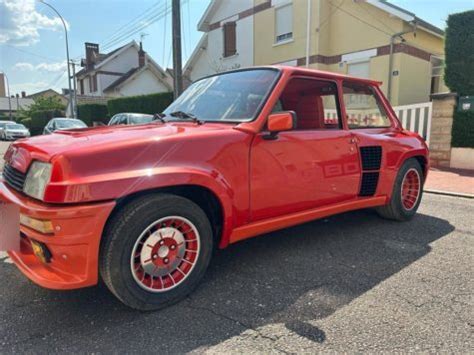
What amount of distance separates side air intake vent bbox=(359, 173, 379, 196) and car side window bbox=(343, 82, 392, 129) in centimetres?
55

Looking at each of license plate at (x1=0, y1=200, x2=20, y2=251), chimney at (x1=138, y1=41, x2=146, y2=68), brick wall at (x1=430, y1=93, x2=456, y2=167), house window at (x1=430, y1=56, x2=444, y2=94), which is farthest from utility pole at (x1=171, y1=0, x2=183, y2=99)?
chimney at (x1=138, y1=41, x2=146, y2=68)

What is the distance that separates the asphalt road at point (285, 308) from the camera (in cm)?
225

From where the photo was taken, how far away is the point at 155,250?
2578 mm

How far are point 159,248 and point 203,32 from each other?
70.1 ft

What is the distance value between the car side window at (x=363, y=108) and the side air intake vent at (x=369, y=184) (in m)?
0.55

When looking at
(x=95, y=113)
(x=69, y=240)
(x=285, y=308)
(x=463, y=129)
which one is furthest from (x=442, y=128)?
(x=95, y=113)

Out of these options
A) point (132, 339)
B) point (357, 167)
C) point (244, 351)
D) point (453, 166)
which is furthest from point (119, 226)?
point (453, 166)

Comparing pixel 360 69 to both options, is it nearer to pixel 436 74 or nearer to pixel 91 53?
pixel 436 74

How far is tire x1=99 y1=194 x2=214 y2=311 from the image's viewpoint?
2371 mm

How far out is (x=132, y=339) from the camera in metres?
2.28

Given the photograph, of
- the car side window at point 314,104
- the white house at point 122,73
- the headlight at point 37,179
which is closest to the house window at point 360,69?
the car side window at point 314,104

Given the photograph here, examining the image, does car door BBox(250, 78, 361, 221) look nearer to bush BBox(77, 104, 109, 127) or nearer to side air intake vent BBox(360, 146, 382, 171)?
side air intake vent BBox(360, 146, 382, 171)

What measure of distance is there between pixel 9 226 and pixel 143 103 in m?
20.1

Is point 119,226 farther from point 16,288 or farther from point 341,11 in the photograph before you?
point 341,11
